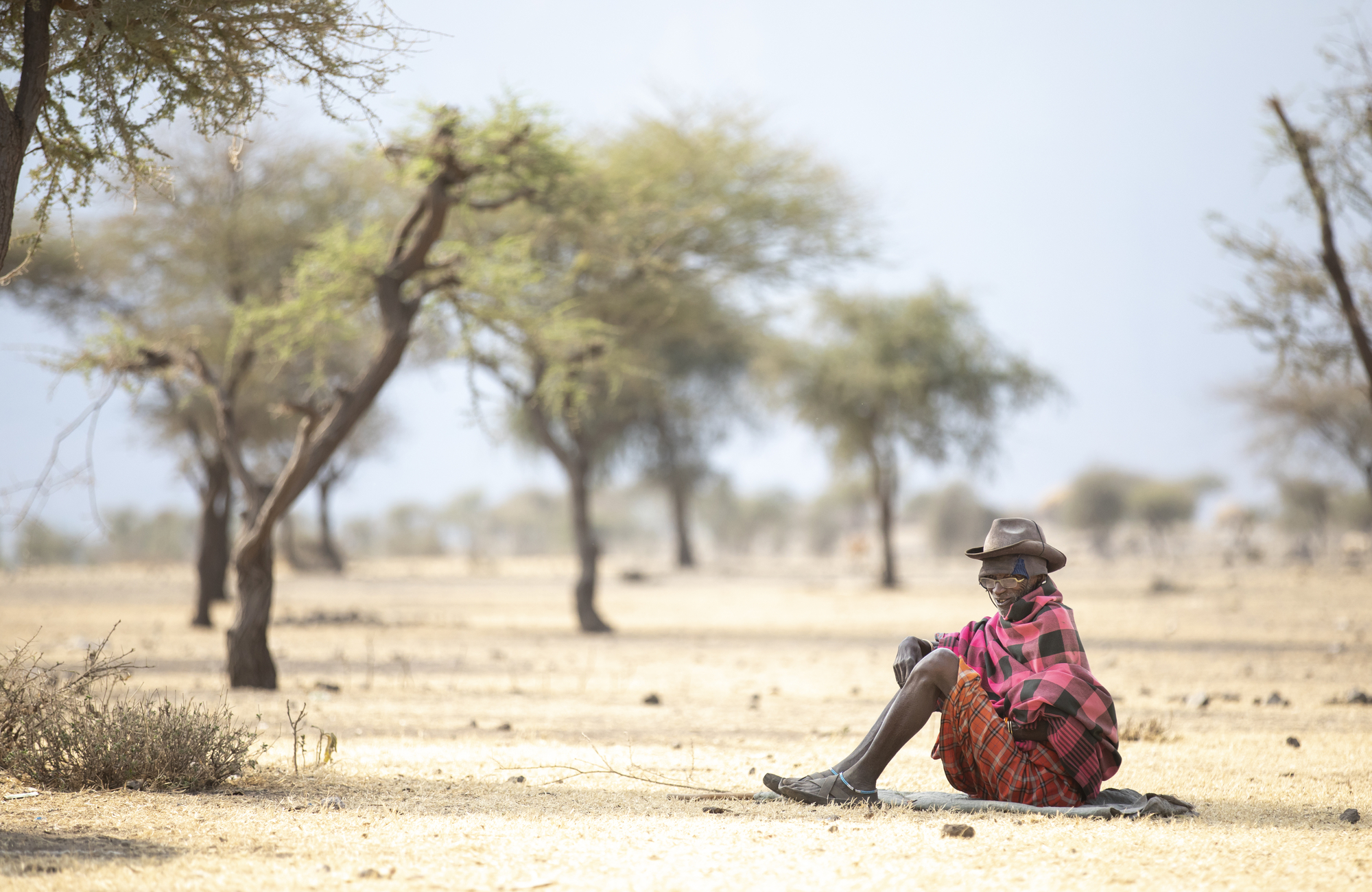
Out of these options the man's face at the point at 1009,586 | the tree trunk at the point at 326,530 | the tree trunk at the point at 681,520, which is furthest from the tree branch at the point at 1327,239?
the tree trunk at the point at 681,520

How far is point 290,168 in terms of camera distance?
2039 centimetres

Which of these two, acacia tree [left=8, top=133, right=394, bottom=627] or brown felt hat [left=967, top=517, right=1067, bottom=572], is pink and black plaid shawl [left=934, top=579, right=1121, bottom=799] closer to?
brown felt hat [left=967, top=517, right=1067, bottom=572]

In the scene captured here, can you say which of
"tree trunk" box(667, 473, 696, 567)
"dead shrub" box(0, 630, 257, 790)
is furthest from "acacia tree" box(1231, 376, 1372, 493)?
"dead shrub" box(0, 630, 257, 790)

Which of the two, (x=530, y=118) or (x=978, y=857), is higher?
(x=530, y=118)

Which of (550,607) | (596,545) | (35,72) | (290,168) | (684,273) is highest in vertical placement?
(290,168)

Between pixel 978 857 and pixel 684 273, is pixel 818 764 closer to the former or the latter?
pixel 978 857

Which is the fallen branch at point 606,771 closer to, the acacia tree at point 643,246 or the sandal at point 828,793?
the sandal at point 828,793

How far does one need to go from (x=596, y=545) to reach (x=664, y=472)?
92.0ft

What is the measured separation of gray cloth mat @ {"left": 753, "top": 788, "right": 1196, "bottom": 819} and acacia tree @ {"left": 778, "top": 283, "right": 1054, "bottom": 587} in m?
24.2

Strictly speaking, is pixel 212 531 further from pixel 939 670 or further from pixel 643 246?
pixel 939 670

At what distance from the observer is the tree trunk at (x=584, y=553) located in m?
18.4

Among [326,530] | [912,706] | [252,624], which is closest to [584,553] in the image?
[252,624]

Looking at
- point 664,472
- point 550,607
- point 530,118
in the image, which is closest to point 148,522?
point 664,472

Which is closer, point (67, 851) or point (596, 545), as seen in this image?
point (67, 851)
